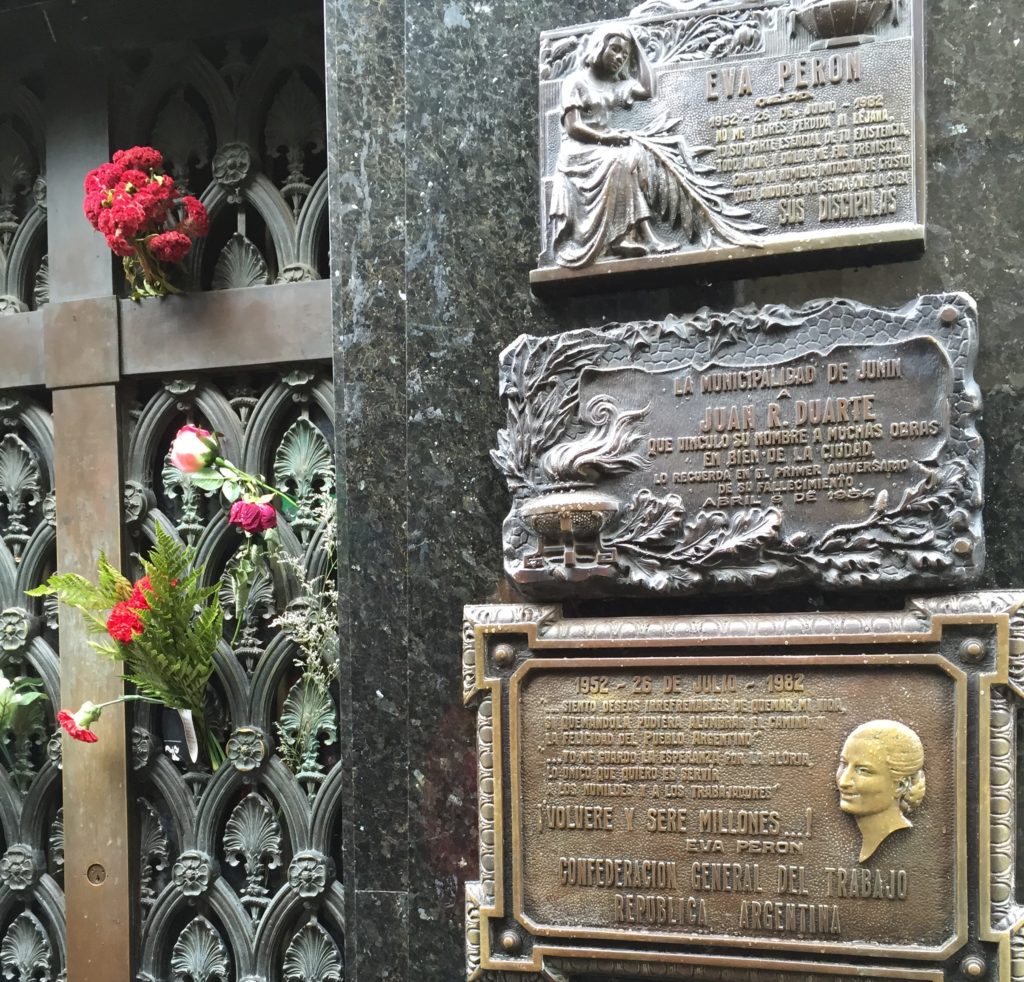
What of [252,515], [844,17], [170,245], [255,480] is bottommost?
[252,515]

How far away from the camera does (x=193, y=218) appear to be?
3.77 metres

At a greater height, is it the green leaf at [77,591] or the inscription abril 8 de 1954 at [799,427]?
the inscription abril 8 de 1954 at [799,427]

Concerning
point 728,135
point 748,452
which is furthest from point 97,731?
point 728,135

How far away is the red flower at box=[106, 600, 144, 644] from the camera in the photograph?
3475 mm

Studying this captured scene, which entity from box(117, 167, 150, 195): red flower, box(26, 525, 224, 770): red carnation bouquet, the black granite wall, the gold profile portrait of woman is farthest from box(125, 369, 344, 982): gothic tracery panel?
the gold profile portrait of woman

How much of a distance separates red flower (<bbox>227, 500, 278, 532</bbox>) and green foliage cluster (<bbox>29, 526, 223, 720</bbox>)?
249mm

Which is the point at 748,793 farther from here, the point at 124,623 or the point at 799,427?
the point at 124,623

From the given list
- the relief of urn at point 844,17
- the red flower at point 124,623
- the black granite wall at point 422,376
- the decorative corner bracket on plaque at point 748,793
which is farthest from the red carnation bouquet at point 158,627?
the relief of urn at point 844,17

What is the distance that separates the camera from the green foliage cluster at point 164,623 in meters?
3.53

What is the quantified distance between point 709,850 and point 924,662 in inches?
33.4

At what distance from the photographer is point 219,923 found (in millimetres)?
3830

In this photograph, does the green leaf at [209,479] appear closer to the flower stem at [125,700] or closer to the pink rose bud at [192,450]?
the pink rose bud at [192,450]

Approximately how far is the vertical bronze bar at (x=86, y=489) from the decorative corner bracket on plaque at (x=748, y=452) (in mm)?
1857

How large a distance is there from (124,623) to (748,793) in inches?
89.4
